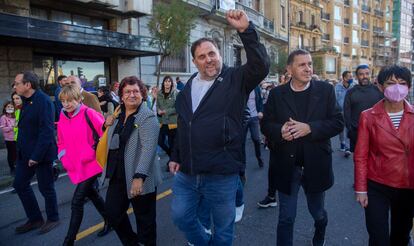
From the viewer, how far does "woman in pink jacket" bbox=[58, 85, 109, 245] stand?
3.38 m

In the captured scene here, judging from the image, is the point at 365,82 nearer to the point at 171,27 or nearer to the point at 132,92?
the point at 132,92

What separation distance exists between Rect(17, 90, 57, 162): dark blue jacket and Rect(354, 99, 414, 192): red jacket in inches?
130

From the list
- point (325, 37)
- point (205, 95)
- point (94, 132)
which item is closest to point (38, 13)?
point (94, 132)

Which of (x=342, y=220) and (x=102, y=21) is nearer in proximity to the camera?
(x=342, y=220)

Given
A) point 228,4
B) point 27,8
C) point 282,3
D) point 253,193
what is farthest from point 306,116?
point 282,3

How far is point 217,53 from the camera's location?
2.62 m

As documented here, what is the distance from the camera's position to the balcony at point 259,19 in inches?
967

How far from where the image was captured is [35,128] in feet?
13.0

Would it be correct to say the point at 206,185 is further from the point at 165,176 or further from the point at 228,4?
the point at 228,4

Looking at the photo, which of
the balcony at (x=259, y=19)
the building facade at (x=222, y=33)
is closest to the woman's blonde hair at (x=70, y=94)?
the building facade at (x=222, y=33)

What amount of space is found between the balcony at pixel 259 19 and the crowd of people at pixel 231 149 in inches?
853

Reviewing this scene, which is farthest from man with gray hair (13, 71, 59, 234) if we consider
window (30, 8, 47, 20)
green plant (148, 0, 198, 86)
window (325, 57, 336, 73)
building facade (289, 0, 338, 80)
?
window (325, 57, 336, 73)

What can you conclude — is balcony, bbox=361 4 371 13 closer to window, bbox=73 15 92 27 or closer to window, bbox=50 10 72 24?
window, bbox=73 15 92 27

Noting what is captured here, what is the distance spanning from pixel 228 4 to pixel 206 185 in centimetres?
2096
